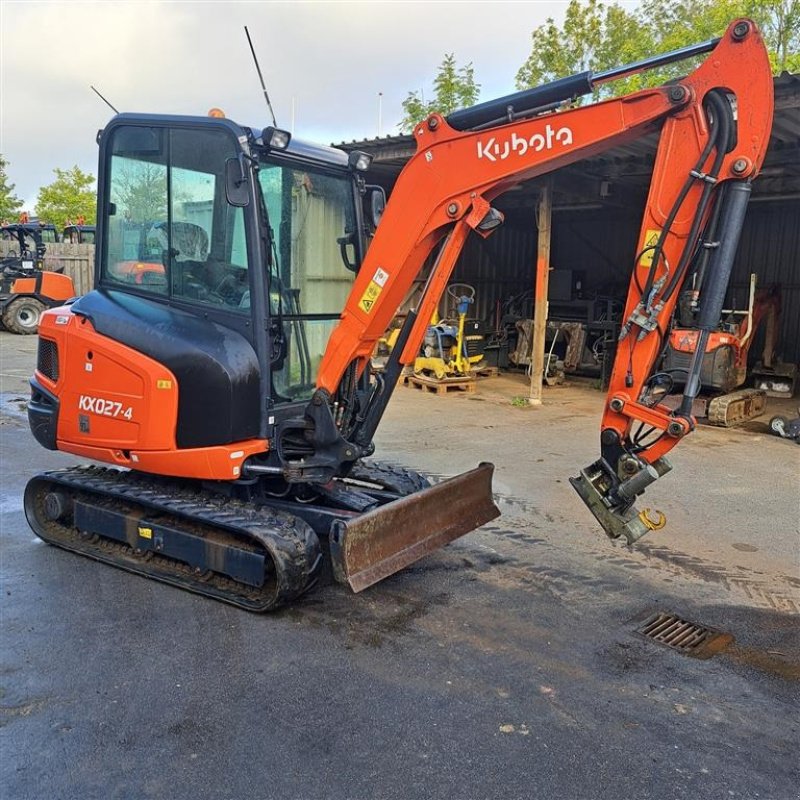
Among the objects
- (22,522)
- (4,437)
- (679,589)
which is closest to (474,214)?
(679,589)

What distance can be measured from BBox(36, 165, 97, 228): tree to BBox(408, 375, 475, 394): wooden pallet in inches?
1372

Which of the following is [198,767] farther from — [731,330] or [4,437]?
[731,330]

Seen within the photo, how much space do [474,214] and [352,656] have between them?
2.44 metres

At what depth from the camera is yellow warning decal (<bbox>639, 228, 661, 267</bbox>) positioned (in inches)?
147

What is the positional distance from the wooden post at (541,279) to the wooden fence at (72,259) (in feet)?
50.6

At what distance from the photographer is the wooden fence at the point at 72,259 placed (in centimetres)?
2219

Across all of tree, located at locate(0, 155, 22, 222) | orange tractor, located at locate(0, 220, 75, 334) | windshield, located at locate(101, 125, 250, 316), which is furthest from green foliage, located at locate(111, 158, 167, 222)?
tree, located at locate(0, 155, 22, 222)

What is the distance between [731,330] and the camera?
36.0 feet

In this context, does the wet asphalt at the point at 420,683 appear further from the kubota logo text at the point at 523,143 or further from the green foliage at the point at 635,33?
the green foliage at the point at 635,33

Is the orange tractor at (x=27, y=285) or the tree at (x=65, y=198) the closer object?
the orange tractor at (x=27, y=285)

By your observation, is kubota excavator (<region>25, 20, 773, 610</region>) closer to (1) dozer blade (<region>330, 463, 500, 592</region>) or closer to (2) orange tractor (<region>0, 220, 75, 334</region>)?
(1) dozer blade (<region>330, 463, 500, 592</region>)

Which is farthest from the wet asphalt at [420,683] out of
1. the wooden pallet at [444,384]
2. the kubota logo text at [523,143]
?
the wooden pallet at [444,384]

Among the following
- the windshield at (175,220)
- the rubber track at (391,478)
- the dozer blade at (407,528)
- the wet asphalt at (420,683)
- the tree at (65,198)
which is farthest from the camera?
the tree at (65,198)

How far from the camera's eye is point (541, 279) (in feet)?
37.5
